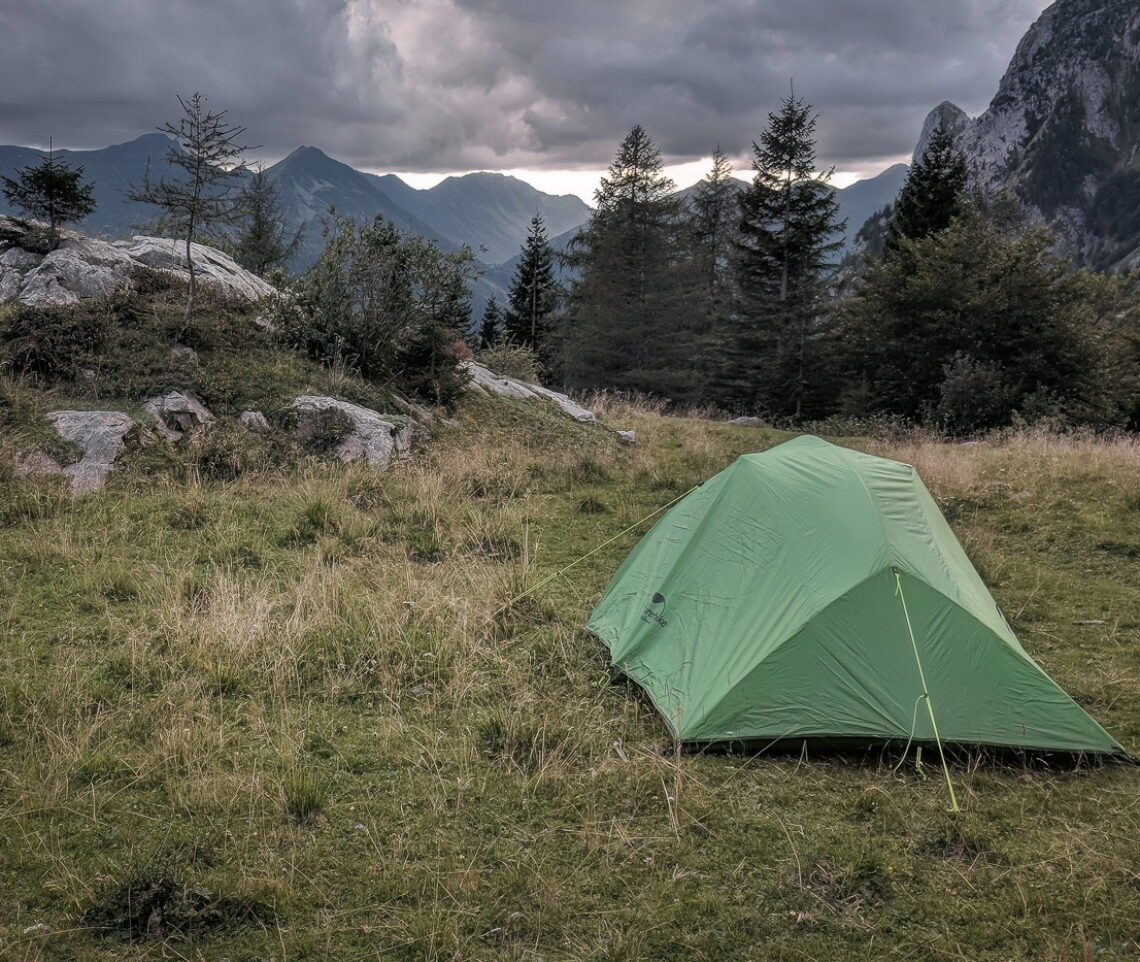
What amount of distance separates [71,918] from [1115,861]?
16.1ft

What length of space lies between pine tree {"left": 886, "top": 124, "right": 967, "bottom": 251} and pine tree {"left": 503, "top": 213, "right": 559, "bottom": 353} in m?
22.4

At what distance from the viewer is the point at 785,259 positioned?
97.2 ft

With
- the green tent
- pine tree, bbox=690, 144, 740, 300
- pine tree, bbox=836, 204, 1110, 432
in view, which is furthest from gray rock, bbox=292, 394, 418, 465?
pine tree, bbox=690, 144, 740, 300

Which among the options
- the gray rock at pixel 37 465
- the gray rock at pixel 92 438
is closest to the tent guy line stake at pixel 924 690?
the gray rock at pixel 92 438

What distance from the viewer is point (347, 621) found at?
6.07 metres

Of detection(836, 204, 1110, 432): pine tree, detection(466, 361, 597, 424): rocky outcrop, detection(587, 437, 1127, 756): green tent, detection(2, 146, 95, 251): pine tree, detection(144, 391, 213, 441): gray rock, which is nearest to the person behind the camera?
detection(587, 437, 1127, 756): green tent

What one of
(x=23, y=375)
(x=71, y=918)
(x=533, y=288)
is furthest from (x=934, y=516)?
(x=533, y=288)

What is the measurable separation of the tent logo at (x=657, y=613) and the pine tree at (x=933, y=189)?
93.4 feet

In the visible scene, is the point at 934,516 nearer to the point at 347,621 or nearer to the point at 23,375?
the point at 347,621

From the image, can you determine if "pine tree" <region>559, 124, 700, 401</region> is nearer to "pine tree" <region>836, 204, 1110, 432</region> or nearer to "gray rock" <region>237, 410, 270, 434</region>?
"pine tree" <region>836, 204, 1110, 432</region>

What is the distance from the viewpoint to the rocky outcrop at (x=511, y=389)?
687 inches

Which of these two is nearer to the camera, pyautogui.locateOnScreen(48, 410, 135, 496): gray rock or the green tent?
the green tent

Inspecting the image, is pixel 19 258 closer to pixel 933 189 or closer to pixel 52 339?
pixel 52 339

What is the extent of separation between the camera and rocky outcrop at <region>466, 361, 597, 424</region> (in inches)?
687
